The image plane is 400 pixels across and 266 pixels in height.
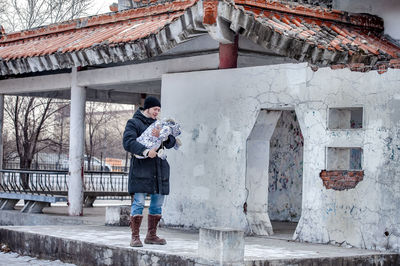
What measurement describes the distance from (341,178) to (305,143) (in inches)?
30.3

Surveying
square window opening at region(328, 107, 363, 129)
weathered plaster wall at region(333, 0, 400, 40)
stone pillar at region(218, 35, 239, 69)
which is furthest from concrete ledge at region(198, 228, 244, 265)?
weathered plaster wall at region(333, 0, 400, 40)

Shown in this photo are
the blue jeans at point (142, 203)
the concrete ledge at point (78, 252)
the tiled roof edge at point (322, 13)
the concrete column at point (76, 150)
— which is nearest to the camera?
the concrete ledge at point (78, 252)

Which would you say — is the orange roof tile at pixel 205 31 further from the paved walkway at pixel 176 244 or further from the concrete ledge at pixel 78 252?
the concrete ledge at pixel 78 252

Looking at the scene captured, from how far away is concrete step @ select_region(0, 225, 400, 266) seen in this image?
9.44 metres

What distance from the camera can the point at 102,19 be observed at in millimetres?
15672

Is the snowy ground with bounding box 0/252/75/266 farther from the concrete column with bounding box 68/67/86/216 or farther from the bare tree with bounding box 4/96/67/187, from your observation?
the bare tree with bounding box 4/96/67/187

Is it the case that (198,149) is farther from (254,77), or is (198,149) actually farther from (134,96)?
(134,96)

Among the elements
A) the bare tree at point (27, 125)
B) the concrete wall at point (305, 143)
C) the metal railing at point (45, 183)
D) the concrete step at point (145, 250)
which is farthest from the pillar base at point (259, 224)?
the bare tree at point (27, 125)

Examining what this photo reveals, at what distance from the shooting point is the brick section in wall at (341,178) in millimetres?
10945

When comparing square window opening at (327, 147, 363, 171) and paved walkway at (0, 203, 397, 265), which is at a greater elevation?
square window opening at (327, 147, 363, 171)

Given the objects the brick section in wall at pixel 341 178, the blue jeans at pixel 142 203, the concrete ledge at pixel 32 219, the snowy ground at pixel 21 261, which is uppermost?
the brick section in wall at pixel 341 178

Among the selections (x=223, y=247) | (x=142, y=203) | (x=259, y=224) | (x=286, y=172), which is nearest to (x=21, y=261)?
(x=142, y=203)

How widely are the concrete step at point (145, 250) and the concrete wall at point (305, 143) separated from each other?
395 mm

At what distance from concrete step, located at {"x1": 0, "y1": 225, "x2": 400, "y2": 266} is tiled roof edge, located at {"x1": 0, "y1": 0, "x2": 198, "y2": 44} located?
3.80m
